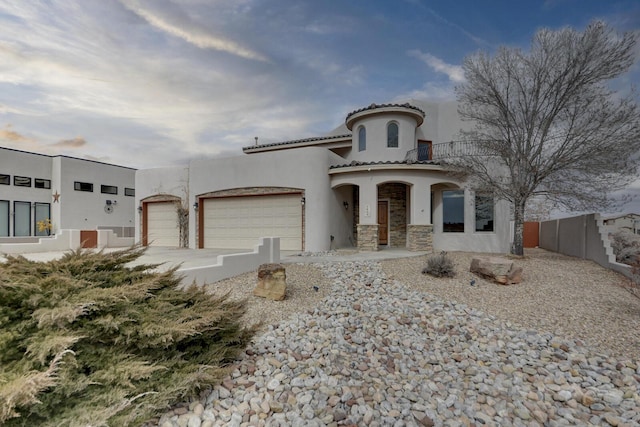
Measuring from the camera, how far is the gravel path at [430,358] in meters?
3.65

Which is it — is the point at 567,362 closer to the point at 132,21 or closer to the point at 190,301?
the point at 190,301

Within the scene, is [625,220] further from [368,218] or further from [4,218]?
[4,218]

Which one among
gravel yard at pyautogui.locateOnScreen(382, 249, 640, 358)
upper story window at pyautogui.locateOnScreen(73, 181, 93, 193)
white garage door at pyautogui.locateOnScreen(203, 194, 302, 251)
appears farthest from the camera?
upper story window at pyautogui.locateOnScreen(73, 181, 93, 193)

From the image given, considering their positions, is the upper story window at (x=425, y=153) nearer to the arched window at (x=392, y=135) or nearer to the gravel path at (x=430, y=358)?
the arched window at (x=392, y=135)

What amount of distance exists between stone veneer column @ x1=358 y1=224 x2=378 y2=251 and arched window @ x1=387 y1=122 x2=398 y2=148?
14.1 ft

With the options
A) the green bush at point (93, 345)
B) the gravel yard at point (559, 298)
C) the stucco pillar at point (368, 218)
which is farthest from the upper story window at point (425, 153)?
the green bush at point (93, 345)

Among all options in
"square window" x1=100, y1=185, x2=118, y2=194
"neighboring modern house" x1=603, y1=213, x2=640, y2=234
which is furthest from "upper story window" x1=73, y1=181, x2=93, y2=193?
"neighboring modern house" x1=603, y1=213, x2=640, y2=234

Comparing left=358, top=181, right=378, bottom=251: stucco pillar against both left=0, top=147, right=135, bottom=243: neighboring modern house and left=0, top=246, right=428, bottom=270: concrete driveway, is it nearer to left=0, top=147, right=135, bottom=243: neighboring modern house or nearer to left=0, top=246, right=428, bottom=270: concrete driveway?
left=0, top=246, right=428, bottom=270: concrete driveway

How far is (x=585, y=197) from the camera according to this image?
34.5ft

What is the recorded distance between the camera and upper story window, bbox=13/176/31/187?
1884 centimetres

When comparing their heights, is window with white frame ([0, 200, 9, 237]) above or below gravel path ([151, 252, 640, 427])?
above

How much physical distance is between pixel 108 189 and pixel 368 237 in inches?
779

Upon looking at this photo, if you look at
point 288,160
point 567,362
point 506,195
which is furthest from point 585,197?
point 288,160

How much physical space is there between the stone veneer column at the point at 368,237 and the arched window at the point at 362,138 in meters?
4.22
